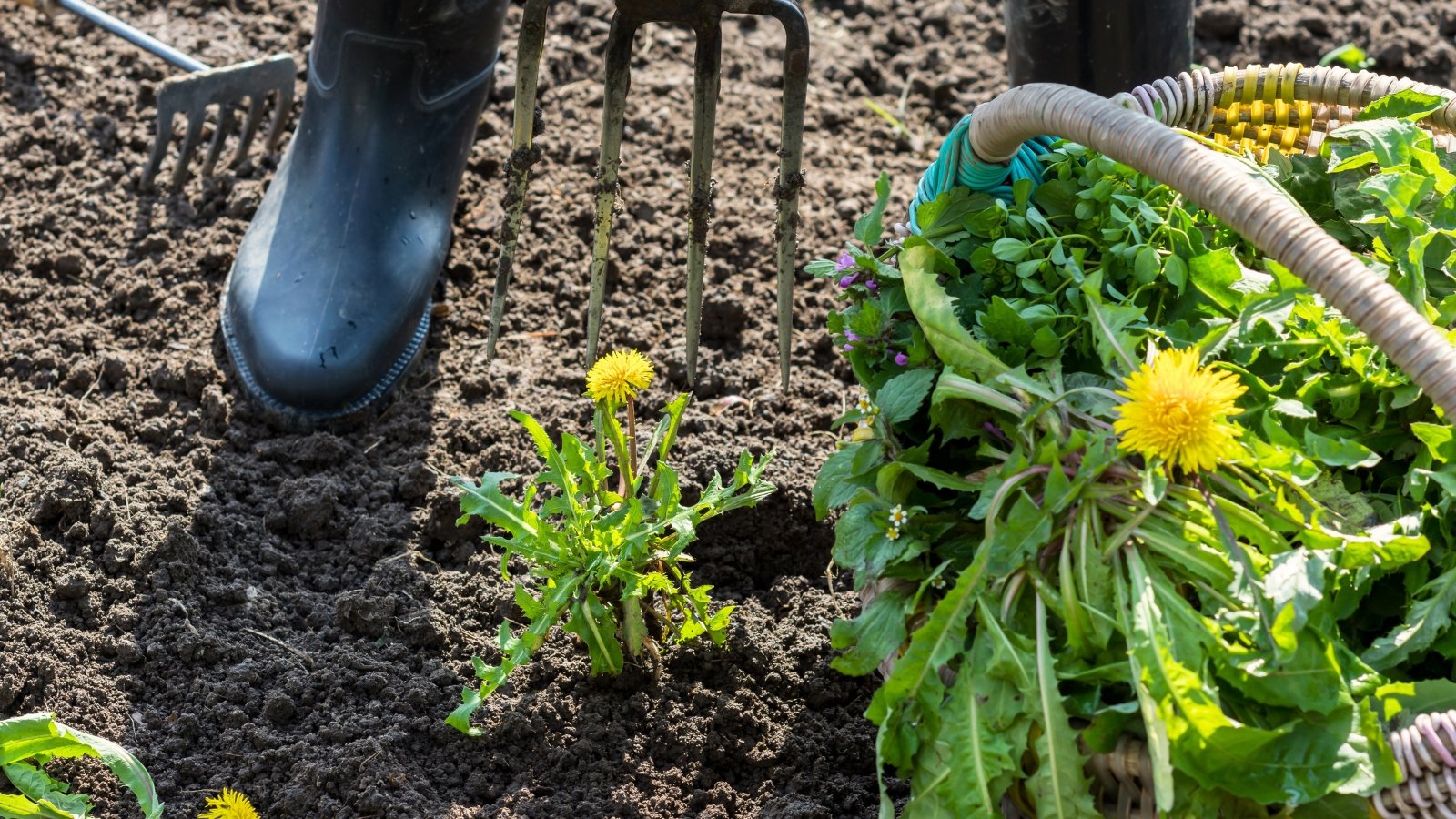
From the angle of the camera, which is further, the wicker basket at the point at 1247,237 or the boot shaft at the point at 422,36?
the boot shaft at the point at 422,36

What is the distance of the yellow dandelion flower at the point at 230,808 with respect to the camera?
4.94 ft

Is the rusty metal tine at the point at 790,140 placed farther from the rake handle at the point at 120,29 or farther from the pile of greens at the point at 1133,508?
the rake handle at the point at 120,29

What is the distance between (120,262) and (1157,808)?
7.02 feet

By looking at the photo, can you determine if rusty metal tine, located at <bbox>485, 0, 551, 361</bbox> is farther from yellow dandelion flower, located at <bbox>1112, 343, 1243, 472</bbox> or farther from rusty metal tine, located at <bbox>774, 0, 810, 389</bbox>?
yellow dandelion flower, located at <bbox>1112, 343, 1243, 472</bbox>

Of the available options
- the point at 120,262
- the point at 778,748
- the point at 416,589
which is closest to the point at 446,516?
the point at 416,589

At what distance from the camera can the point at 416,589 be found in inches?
75.5

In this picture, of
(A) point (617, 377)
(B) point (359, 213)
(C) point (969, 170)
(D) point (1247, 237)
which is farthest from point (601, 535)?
(B) point (359, 213)

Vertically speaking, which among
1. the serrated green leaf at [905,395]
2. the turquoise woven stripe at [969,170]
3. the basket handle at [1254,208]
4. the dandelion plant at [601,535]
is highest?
the basket handle at [1254,208]

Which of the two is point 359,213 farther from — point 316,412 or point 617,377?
point 617,377

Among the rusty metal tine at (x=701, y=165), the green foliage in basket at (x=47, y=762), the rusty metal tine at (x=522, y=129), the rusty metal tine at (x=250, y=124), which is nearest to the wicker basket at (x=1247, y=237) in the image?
the rusty metal tine at (x=701, y=165)

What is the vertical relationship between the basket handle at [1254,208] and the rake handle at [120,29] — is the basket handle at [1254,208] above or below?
above

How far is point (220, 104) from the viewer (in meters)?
2.62

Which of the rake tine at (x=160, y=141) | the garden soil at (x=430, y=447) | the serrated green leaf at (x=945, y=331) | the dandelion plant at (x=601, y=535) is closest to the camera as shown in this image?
the serrated green leaf at (x=945, y=331)

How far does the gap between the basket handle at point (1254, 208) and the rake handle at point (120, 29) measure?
1976 millimetres
